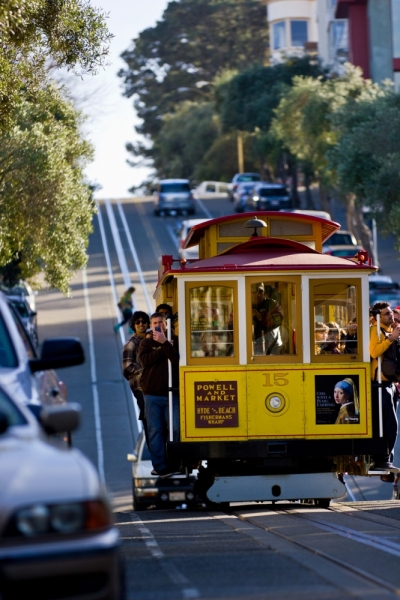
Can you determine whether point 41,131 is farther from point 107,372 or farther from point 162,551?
point 162,551

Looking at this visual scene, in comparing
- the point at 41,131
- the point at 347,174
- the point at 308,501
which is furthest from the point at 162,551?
the point at 347,174

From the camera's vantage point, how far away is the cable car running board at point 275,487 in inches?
542

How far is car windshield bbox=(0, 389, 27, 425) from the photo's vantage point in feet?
20.2

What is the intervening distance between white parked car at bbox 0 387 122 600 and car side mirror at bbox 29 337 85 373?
2351 millimetres

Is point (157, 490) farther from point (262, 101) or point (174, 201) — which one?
point (262, 101)

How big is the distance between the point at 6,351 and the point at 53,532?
294cm

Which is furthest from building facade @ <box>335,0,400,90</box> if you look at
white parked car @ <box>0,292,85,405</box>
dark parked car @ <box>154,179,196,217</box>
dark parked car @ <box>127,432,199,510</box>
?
white parked car @ <box>0,292,85,405</box>

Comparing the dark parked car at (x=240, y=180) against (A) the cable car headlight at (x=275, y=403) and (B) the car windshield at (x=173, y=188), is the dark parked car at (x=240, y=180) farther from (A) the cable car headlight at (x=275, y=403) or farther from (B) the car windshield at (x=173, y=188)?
(A) the cable car headlight at (x=275, y=403)

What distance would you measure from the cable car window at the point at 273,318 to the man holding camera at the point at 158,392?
940 mm

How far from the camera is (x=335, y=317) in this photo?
13.9m

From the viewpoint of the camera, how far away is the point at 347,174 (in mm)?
38875

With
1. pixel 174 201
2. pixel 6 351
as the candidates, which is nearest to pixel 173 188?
pixel 174 201

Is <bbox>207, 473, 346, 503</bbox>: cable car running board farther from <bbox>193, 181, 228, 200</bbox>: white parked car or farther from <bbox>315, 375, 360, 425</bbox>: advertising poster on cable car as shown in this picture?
<bbox>193, 181, 228, 200</bbox>: white parked car

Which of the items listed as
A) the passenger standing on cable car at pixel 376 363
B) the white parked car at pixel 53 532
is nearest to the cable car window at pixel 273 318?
the passenger standing on cable car at pixel 376 363
